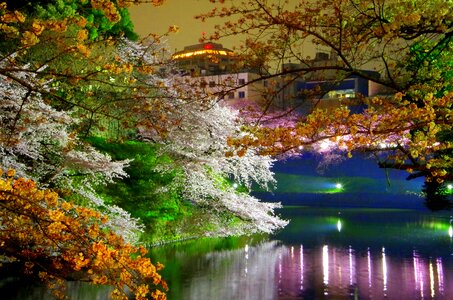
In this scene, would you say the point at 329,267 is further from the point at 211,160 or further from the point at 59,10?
the point at 59,10

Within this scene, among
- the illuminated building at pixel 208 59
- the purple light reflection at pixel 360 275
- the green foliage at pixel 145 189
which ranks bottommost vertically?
the purple light reflection at pixel 360 275

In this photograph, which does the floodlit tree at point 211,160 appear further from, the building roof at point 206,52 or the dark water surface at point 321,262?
the building roof at point 206,52

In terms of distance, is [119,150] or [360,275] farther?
[119,150]

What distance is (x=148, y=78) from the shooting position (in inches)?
975

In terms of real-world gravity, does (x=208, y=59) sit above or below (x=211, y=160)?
above

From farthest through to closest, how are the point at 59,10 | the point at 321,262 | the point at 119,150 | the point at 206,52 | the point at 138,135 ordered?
1. the point at 138,135
2. the point at 119,150
3. the point at 59,10
4. the point at 321,262
5. the point at 206,52

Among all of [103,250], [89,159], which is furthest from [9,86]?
[103,250]

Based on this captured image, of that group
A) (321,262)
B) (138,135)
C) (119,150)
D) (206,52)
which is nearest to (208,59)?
(206,52)

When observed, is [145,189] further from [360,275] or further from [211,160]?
[360,275]

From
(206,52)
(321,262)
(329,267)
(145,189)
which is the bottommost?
(329,267)

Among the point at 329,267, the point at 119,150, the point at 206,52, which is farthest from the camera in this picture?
the point at 119,150

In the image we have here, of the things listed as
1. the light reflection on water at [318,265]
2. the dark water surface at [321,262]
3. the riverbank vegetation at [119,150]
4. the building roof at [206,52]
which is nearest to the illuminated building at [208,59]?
the building roof at [206,52]

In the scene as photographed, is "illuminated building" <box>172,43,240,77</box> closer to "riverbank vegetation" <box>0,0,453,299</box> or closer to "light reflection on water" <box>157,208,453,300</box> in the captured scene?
"riverbank vegetation" <box>0,0,453,299</box>

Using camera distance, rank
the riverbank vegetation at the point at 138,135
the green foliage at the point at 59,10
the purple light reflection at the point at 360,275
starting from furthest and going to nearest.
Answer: the green foliage at the point at 59,10 < the purple light reflection at the point at 360,275 < the riverbank vegetation at the point at 138,135
